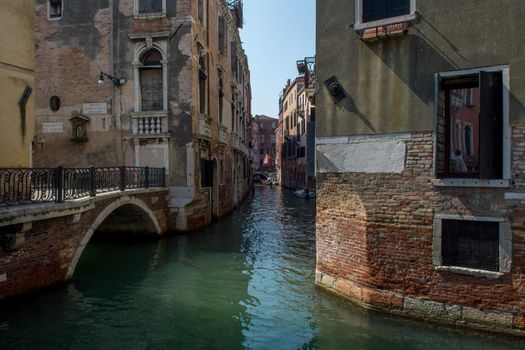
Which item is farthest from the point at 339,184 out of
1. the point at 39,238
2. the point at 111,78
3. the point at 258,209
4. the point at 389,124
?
the point at 258,209

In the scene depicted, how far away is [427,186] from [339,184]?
5.01 feet

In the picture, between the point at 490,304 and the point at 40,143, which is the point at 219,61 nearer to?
the point at 40,143

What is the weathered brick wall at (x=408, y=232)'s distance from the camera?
5.52m

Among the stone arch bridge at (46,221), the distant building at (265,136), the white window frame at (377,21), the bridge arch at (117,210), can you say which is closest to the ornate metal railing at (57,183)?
the stone arch bridge at (46,221)

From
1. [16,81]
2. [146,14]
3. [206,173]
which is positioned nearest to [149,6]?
[146,14]

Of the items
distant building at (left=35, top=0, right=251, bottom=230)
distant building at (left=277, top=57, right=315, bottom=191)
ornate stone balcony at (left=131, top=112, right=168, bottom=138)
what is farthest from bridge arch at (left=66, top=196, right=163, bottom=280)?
distant building at (left=277, top=57, right=315, bottom=191)

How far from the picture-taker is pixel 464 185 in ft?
19.0

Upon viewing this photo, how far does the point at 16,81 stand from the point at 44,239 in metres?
3.32

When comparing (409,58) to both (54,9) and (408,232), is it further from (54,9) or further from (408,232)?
(54,9)

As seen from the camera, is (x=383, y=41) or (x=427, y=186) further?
(x=383, y=41)

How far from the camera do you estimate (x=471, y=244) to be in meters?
5.86

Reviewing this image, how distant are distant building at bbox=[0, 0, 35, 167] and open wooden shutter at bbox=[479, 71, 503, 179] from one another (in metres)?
8.49

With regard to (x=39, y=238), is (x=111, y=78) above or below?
above

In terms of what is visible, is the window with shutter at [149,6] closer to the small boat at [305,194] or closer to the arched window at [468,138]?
the arched window at [468,138]
